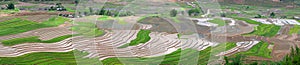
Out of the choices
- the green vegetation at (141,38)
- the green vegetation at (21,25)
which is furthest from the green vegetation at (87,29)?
the green vegetation at (141,38)

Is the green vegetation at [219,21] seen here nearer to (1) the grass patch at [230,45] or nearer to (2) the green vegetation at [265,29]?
(2) the green vegetation at [265,29]

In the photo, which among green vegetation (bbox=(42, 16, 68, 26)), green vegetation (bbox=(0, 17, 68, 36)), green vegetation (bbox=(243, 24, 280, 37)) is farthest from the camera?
green vegetation (bbox=(243, 24, 280, 37))

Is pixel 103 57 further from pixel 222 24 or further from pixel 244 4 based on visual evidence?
pixel 244 4

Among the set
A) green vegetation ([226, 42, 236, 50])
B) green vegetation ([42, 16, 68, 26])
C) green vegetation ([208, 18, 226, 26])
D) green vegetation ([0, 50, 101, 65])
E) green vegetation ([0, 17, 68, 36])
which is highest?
green vegetation ([0, 50, 101, 65])

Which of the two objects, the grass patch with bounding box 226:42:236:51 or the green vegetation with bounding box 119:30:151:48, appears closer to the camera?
the green vegetation with bounding box 119:30:151:48

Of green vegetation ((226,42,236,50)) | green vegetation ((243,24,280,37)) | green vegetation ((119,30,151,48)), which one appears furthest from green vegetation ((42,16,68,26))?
green vegetation ((243,24,280,37))

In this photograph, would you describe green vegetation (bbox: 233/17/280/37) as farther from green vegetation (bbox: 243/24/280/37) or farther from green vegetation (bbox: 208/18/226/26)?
green vegetation (bbox: 208/18/226/26)
